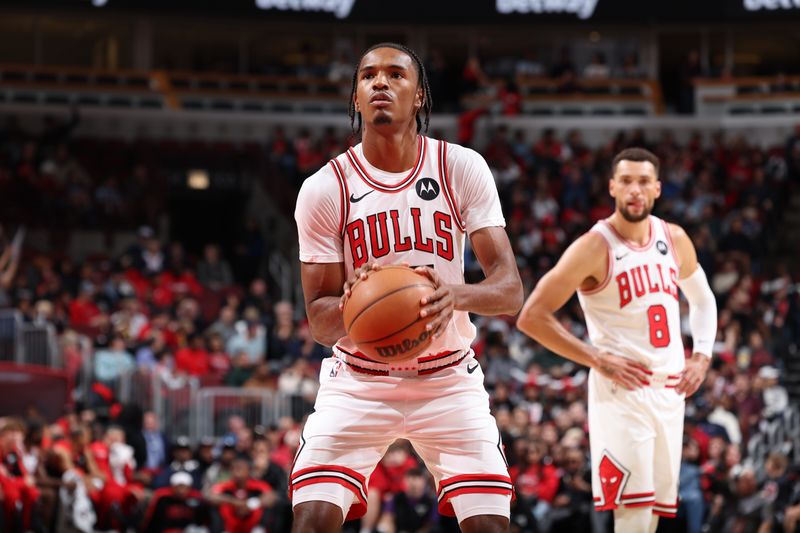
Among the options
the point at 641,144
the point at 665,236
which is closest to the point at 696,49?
the point at 641,144

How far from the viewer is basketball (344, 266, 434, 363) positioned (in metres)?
4.56

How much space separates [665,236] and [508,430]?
6.74 m

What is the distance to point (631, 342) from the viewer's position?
23.5 feet

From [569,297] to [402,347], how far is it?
9.12ft

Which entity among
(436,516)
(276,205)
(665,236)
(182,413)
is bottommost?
(436,516)

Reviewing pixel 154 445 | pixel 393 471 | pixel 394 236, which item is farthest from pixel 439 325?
pixel 154 445

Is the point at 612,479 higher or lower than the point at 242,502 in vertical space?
higher

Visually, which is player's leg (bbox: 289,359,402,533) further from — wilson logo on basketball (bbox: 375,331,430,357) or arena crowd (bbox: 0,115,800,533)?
arena crowd (bbox: 0,115,800,533)

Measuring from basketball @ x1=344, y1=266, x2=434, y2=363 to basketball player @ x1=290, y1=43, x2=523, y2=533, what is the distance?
33cm

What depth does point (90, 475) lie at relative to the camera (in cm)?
1245

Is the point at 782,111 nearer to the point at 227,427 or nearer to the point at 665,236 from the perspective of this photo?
the point at 227,427

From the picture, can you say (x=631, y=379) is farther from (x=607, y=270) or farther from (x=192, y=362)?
(x=192, y=362)

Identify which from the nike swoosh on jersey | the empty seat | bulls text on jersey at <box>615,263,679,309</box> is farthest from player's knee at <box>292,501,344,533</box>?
the empty seat

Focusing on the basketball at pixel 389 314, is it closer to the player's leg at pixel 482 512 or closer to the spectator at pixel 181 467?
the player's leg at pixel 482 512
